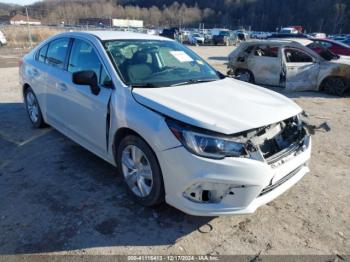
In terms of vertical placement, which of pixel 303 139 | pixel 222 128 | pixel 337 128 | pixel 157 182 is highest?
pixel 222 128

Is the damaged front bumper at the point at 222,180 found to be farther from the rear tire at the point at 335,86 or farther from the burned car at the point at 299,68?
the rear tire at the point at 335,86

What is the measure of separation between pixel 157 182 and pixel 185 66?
175 cm

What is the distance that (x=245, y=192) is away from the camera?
271 cm

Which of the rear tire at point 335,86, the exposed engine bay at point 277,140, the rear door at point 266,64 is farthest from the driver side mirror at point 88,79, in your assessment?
the rear tire at point 335,86

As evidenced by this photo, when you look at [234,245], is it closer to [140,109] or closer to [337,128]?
[140,109]

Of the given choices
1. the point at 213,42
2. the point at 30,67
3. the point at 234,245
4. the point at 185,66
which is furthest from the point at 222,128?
the point at 213,42

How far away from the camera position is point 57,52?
15.6 feet

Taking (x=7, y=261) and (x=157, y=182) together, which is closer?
(x=7, y=261)

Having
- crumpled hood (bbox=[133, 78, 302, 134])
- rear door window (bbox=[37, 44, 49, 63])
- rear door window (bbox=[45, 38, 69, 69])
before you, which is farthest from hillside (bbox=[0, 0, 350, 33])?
crumpled hood (bbox=[133, 78, 302, 134])

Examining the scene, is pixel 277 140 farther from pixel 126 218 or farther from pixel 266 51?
pixel 266 51

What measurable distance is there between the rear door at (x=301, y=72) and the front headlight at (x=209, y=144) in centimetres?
734

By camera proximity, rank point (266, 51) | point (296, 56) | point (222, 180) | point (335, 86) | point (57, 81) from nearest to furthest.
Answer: point (222, 180) < point (57, 81) < point (335, 86) < point (296, 56) < point (266, 51)

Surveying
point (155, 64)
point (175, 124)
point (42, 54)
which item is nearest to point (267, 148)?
point (175, 124)

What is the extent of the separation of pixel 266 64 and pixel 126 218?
314 inches
